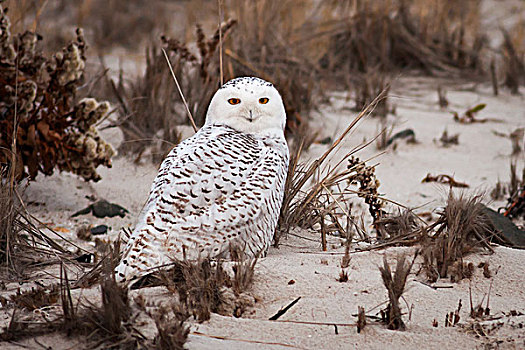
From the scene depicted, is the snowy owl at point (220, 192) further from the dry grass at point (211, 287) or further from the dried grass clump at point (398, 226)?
the dried grass clump at point (398, 226)

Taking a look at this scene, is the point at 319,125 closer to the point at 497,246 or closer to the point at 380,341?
the point at 497,246

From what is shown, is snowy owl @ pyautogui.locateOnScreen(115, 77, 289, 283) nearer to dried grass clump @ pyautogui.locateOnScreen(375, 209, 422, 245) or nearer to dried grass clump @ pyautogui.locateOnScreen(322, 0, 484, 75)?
→ dried grass clump @ pyautogui.locateOnScreen(375, 209, 422, 245)

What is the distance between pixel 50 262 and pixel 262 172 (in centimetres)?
112

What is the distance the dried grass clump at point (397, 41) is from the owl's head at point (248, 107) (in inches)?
153

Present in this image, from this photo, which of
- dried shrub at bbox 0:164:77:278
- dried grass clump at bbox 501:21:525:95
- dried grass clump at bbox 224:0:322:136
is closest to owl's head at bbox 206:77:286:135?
dried shrub at bbox 0:164:77:278

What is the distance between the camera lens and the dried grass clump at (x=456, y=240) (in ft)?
9.57

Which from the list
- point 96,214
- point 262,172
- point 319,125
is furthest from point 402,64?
point 262,172

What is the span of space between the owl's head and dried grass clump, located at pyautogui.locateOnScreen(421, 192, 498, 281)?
3.06 feet

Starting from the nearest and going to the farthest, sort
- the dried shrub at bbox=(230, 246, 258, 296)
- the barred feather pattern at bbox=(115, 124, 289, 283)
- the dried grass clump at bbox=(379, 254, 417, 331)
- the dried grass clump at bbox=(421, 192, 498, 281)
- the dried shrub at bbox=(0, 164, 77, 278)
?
the dried grass clump at bbox=(379, 254, 417, 331)
the dried shrub at bbox=(230, 246, 258, 296)
the barred feather pattern at bbox=(115, 124, 289, 283)
the dried grass clump at bbox=(421, 192, 498, 281)
the dried shrub at bbox=(0, 164, 77, 278)

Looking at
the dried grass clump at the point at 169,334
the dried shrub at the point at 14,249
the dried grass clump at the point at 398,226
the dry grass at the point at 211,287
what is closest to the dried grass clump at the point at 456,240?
the dried grass clump at the point at 398,226

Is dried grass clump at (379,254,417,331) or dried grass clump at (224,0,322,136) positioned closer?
Answer: dried grass clump at (379,254,417,331)

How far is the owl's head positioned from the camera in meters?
3.24

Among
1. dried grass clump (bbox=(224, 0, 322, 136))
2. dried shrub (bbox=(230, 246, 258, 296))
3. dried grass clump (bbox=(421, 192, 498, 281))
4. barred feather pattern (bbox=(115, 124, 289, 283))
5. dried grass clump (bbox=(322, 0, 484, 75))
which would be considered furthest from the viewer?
dried grass clump (bbox=(322, 0, 484, 75))

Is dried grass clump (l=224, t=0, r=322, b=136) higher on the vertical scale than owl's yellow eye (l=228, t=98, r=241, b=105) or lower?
higher
